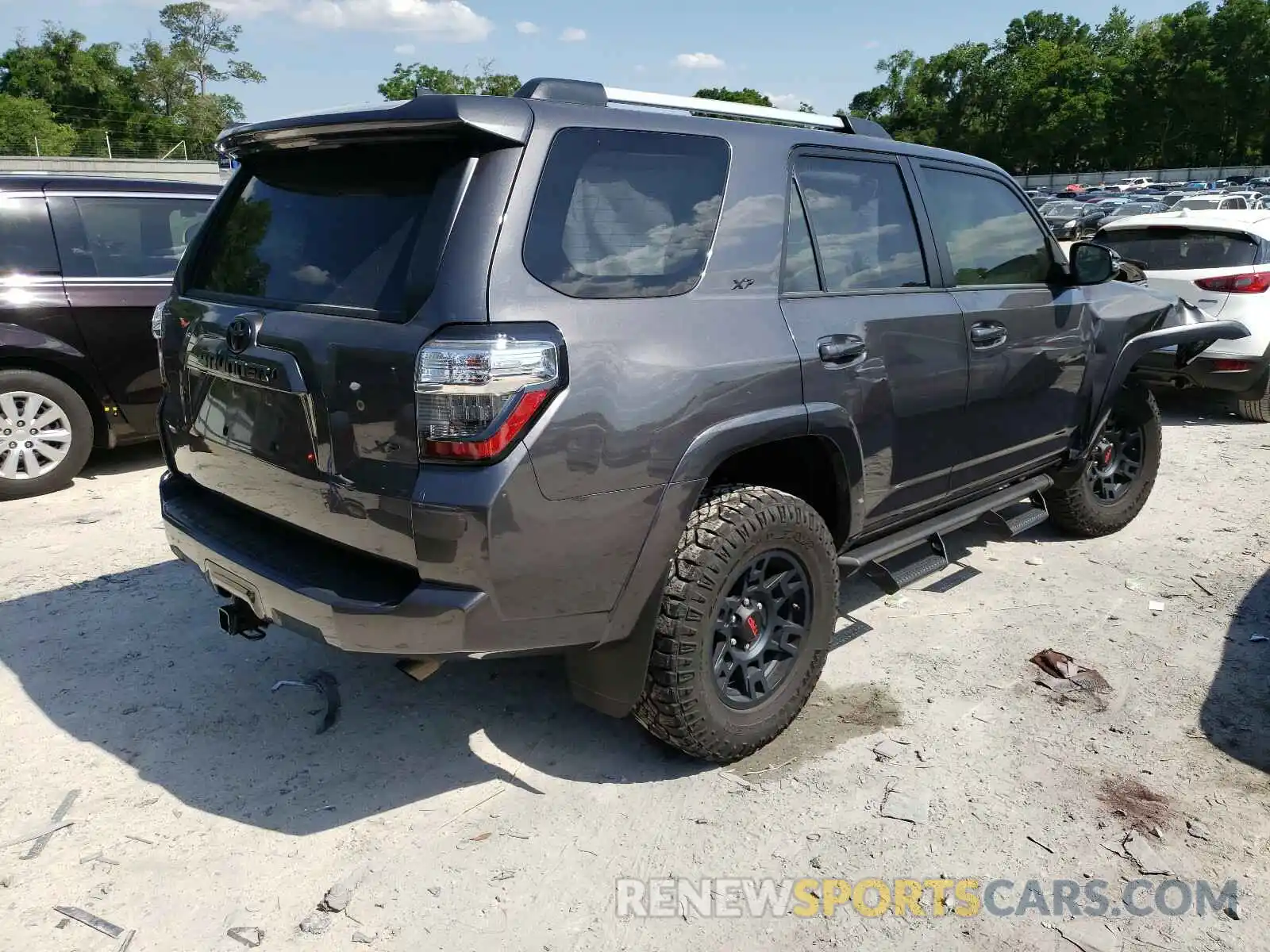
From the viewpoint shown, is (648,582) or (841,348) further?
(841,348)

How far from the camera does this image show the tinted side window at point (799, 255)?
310cm

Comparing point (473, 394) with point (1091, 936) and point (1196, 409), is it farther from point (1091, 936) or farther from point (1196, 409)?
point (1196, 409)

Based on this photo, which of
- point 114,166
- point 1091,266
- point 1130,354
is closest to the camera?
point 1091,266

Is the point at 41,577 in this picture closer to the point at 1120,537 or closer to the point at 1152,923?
the point at 1152,923

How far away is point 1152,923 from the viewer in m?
2.49

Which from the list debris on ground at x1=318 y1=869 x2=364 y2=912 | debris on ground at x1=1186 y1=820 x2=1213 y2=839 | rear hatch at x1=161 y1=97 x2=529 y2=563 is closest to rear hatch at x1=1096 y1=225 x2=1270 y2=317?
debris on ground at x1=1186 y1=820 x2=1213 y2=839

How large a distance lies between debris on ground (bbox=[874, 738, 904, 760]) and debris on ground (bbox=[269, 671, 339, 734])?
1.92 meters

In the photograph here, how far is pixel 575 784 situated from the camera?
308cm

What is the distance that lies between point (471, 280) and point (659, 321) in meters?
0.56

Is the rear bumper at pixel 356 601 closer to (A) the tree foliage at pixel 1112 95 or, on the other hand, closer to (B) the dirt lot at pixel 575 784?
(B) the dirt lot at pixel 575 784

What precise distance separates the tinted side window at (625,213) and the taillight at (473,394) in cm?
26

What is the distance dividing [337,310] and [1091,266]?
352 cm

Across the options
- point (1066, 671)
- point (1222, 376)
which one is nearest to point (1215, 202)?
point (1222, 376)

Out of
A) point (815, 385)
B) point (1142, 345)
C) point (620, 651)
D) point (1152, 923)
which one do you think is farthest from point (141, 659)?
point (1142, 345)
